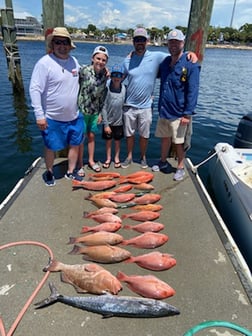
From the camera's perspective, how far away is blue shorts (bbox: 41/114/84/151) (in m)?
4.15

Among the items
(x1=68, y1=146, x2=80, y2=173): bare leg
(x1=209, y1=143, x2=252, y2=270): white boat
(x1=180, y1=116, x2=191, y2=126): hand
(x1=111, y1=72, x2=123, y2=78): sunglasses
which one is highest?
(x1=111, y1=72, x2=123, y2=78): sunglasses

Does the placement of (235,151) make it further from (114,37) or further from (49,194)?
(114,37)

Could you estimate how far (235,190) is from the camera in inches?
174

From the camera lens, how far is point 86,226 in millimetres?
3588

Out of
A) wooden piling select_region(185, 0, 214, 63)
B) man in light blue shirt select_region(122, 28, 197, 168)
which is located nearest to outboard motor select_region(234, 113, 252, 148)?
A: wooden piling select_region(185, 0, 214, 63)

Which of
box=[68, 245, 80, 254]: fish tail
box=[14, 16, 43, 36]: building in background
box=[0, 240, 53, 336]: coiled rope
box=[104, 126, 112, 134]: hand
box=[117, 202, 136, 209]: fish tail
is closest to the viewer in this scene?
box=[0, 240, 53, 336]: coiled rope

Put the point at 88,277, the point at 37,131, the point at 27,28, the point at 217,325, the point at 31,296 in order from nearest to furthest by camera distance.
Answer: the point at 217,325 → the point at 31,296 → the point at 88,277 → the point at 37,131 → the point at 27,28

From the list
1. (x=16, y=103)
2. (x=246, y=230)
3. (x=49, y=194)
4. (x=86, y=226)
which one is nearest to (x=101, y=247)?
(x=86, y=226)

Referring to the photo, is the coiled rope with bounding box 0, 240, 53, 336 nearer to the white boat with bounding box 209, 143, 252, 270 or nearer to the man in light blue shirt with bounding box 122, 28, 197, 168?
the man in light blue shirt with bounding box 122, 28, 197, 168

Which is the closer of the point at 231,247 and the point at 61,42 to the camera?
the point at 231,247

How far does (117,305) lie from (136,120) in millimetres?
3074

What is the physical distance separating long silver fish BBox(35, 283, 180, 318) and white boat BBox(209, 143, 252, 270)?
1882 millimetres

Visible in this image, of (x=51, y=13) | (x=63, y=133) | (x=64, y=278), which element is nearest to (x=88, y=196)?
(x=63, y=133)

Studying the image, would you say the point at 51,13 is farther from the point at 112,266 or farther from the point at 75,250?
the point at 112,266
